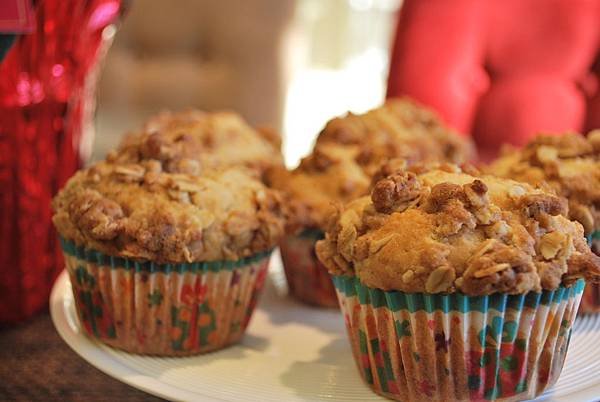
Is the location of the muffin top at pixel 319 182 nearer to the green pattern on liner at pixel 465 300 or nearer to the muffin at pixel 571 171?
the muffin at pixel 571 171

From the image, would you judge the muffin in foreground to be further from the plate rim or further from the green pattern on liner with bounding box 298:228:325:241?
the green pattern on liner with bounding box 298:228:325:241

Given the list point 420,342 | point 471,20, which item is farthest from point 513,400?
point 471,20

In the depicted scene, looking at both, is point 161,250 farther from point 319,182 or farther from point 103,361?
point 319,182

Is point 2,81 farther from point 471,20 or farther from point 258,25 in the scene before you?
point 258,25

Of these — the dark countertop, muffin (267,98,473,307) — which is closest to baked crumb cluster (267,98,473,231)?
muffin (267,98,473,307)

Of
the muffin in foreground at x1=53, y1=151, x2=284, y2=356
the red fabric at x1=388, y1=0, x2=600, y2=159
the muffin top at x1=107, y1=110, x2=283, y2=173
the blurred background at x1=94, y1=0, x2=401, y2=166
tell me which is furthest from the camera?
the blurred background at x1=94, y1=0, x2=401, y2=166

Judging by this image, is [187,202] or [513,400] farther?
[187,202]
